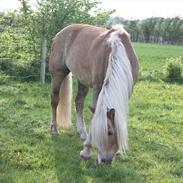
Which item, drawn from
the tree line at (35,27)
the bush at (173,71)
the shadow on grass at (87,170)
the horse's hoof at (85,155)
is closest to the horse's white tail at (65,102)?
the shadow on grass at (87,170)

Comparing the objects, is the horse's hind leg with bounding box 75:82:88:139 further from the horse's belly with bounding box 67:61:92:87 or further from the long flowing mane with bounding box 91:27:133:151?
the long flowing mane with bounding box 91:27:133:151

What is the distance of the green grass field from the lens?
13.4 feet

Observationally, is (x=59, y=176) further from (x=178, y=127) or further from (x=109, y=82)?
(x=178, y=127)

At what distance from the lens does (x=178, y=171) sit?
4.29 metres

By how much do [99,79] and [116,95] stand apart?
1.77 feet

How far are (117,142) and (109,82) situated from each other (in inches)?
25.7

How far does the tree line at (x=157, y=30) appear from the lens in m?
46.8

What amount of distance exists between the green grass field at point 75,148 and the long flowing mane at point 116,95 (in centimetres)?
47

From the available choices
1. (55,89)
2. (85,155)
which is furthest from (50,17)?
(85,155)

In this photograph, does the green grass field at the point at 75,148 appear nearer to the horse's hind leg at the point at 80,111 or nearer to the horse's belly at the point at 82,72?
the horse's hind leg at the point at 80,111

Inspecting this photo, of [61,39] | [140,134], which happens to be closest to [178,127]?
[140,134]

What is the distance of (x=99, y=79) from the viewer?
4.41 metres

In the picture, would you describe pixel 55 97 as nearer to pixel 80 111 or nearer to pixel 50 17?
pixel 80 111

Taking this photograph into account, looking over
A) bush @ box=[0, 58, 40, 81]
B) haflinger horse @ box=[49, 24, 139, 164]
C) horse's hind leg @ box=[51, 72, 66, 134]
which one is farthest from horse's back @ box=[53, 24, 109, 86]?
bush @ box=[0, 58, 40, 81]
